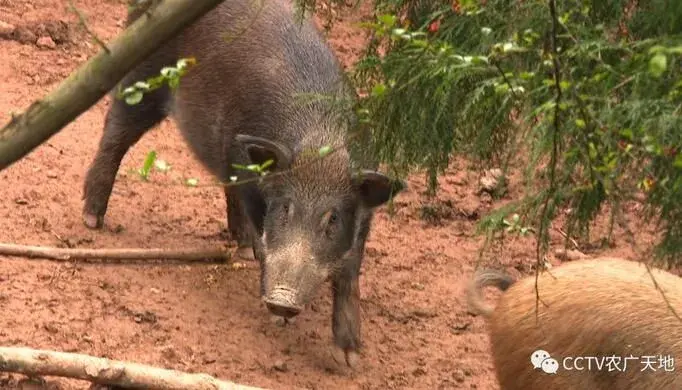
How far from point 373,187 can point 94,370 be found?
1.87m

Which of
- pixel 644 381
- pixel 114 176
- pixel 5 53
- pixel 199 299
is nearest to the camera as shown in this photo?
pixel 644 381

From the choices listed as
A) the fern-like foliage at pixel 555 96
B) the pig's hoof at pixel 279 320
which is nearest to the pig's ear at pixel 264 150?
the pig's hoof at pixel 279 320

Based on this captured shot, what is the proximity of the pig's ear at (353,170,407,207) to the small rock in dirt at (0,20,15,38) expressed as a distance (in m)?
3.60

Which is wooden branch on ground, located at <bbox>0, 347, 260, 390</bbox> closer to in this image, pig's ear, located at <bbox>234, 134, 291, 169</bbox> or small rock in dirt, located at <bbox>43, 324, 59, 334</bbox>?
small rock in dirt, located at <bbox>43, 324, 59, 334</bbox>

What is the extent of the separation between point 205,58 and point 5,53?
2391 millimetres

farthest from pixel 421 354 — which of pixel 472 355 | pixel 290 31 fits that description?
pixel 290 31

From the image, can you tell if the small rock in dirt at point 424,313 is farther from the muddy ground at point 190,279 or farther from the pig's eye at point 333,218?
the pig's eye at point 333,218

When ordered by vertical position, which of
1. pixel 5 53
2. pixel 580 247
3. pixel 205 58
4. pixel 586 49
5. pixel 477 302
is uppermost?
pixel 5 53

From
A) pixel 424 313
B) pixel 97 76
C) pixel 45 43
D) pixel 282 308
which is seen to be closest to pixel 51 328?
pixel 282 308

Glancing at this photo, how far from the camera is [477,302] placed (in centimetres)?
506

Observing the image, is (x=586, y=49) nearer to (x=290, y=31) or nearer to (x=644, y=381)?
(x=644, y=381)

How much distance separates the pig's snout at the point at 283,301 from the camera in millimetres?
5516

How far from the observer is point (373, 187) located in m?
5.86

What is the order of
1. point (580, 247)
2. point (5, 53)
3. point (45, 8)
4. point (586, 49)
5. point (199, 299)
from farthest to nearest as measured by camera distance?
point (45, 8) < point (5, 53) < point (580, 247) < point (199, 299) < point (586, 49)
